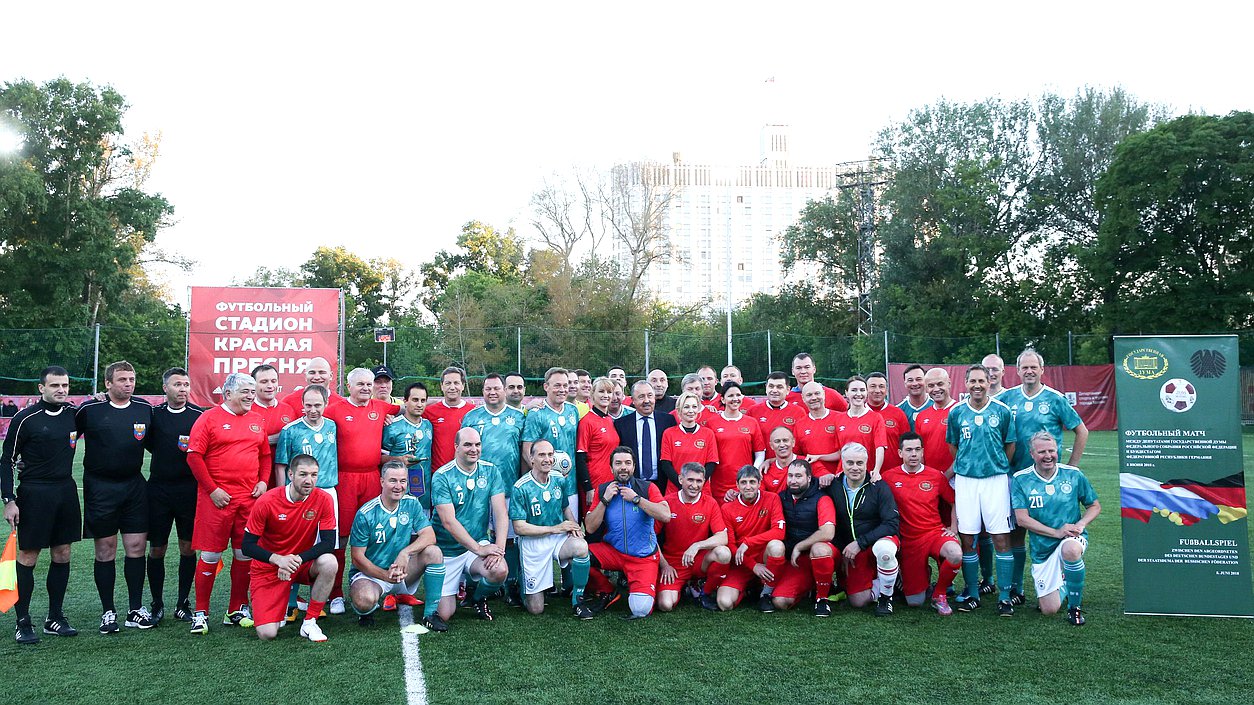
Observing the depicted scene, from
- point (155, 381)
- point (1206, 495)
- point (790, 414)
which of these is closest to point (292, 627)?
point (790, 414)

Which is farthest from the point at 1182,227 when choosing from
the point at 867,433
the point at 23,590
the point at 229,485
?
the point at 23,590

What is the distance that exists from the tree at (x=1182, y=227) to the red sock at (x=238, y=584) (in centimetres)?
2573

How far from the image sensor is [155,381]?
68.9ft

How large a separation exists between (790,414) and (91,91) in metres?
29.1

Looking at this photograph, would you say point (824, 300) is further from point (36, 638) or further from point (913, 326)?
point (36, 638)

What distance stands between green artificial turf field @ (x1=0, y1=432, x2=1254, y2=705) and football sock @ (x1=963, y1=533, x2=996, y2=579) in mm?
460

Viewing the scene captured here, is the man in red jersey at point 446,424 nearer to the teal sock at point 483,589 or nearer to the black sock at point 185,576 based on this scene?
the teal sock at point 483,589

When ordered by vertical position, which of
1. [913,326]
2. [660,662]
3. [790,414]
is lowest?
[660,662]

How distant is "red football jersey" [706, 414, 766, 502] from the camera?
682cm

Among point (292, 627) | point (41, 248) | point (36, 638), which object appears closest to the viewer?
point (36, 638)

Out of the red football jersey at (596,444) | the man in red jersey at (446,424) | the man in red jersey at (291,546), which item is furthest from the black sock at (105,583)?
the red football jersey at (596,444)

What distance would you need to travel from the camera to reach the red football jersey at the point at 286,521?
218 inches

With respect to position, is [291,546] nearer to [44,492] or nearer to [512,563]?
[44,492]

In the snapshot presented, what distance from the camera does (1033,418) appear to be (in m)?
6.37
